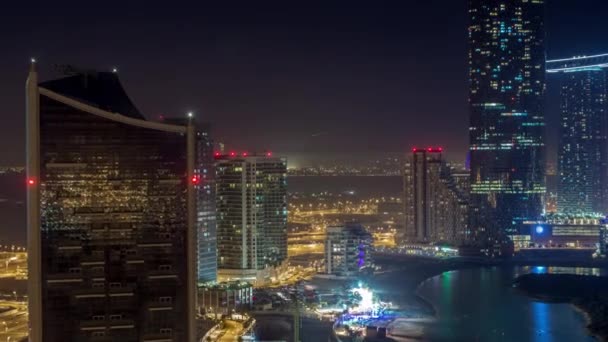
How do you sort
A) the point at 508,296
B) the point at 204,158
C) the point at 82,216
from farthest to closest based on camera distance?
the point at 204,158 → the point at 508,296 → the point at 82,216

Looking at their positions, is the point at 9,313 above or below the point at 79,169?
below

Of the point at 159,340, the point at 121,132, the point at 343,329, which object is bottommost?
the point at 343,329

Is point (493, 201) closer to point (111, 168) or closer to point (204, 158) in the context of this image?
point (204, 158)

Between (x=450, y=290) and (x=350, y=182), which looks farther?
(x=350, y=182)

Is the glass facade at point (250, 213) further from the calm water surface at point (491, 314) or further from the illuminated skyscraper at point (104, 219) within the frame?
the illuminated skyscraper at point (104, 219)

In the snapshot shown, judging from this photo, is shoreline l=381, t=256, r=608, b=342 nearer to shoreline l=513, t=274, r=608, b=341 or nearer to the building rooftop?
shoreline l=513, t=274, r=608, b=341

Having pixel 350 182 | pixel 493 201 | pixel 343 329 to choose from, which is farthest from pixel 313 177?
pixel 343 329
